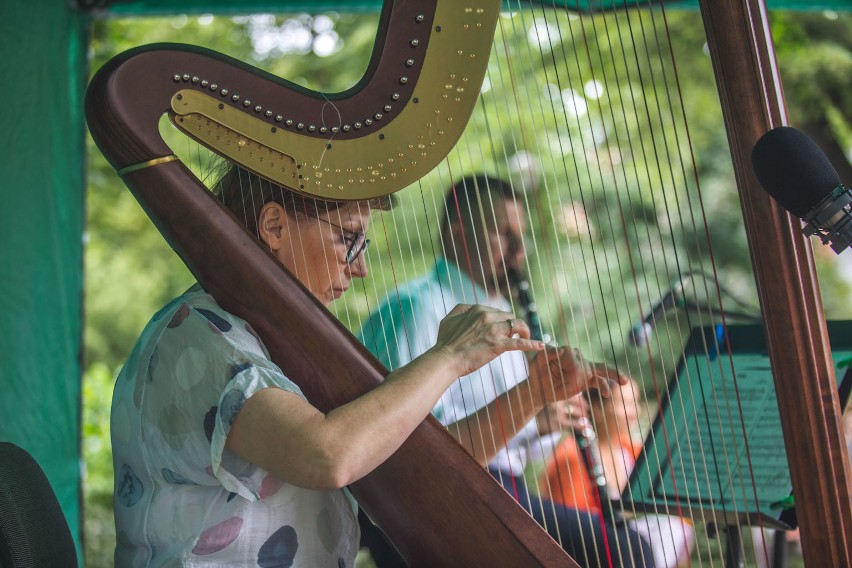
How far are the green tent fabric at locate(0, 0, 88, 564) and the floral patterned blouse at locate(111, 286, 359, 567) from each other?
100 cm

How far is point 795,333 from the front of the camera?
49.6 inches

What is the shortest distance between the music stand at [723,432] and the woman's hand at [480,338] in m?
0.31

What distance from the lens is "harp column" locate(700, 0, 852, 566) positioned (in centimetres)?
126

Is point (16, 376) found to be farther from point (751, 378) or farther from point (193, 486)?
point (751, 378)

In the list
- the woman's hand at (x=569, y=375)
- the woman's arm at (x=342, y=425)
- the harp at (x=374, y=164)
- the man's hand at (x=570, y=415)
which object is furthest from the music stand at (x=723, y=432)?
the man's hand at (x=570, y=415)

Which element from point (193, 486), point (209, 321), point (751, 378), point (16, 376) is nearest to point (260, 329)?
point (209, 321)

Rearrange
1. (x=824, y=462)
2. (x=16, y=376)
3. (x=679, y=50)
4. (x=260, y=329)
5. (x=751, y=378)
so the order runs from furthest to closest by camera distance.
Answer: (x=679, y=50)
(x=16, y=376)
(x=751, y=378)
(x=260, y=329)
(x=824, y=462)

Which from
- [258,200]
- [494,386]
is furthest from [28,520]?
[494,386]

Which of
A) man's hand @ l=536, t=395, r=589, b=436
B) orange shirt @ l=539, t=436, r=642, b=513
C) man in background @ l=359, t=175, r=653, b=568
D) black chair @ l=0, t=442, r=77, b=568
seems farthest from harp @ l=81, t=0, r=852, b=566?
orange shirt @ l=539, t=436, r=642, b=513

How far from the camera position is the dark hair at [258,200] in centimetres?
146

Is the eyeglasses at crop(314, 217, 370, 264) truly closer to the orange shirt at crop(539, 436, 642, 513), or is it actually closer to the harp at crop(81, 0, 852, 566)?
the harp at crop(81, 0, 852, 566)

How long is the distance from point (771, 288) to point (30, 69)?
1.92m

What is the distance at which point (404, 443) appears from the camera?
136cm

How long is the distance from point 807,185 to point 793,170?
0.02 meters
